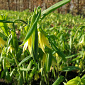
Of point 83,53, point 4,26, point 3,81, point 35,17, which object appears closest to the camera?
point 35,17

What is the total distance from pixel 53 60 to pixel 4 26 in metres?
0.35

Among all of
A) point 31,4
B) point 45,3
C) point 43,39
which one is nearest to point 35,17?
point 43,39

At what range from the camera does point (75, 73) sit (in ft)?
5.03

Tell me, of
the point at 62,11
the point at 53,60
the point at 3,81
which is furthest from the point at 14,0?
the point at 53,60

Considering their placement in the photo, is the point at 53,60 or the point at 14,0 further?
the point at 14,0

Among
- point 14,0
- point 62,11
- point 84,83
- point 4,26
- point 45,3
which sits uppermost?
point 14,0

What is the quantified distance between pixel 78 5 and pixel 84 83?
592 centimetres

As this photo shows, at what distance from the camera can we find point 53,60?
2.60ft

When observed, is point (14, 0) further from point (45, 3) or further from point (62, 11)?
point (62, 11)

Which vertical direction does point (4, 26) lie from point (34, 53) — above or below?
above

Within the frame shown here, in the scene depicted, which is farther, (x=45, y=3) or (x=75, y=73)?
(x=45, y=3)

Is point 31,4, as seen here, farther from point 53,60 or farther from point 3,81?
point 53,60

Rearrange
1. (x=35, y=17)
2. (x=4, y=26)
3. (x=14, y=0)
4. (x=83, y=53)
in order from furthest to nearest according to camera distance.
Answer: (x=14, y=0) → (x=83, y=53) → (x=4, y=26) → (x=35, y=17)

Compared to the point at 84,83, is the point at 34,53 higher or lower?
higher
